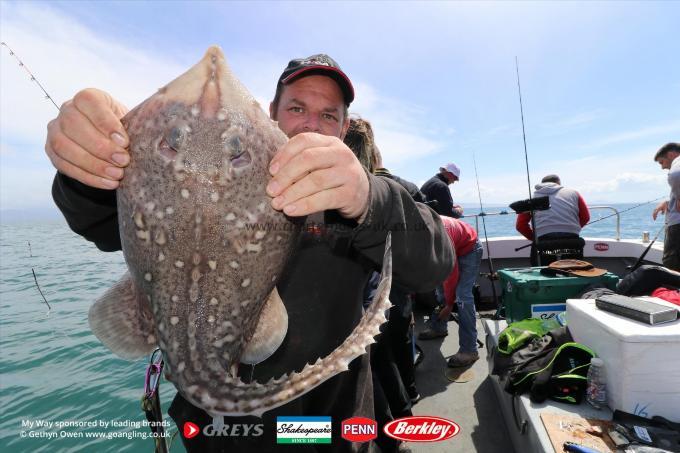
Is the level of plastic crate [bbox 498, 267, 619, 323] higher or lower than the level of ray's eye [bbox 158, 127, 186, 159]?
lower

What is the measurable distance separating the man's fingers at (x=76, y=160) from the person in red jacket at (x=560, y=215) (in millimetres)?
7730

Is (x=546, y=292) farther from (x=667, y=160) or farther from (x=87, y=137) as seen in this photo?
(x=87, y=137)

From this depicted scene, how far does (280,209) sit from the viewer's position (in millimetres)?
1336

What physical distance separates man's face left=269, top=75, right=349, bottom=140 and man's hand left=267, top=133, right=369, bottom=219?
1.12m

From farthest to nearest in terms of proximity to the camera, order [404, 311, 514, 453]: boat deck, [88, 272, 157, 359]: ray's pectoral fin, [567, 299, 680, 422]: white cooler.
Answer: [404, 311, 514, 453]: boat deck
[567, 299, 680, 422]: white cooler
[88, 272, 157, 359]: ray's pectoral fin

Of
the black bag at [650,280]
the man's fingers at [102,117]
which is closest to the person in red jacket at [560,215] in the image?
the black bag at [650,280]

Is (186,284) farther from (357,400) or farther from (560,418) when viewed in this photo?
(560,418)

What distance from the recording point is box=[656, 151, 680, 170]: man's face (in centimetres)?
753

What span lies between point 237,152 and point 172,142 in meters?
0.24

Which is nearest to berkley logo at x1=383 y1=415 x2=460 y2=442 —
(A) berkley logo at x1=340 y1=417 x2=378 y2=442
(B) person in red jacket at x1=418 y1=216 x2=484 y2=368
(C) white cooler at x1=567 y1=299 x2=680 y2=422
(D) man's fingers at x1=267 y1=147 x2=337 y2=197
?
(A) berkley logo at x1=340 y1=417 x2=378 y2=442

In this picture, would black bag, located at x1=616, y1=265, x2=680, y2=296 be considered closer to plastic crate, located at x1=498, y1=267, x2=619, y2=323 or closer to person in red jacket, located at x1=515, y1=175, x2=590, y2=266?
plastic crate, located at x1=498, y1=267, x2=619, y2=323

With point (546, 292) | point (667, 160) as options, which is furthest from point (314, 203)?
point (667, 160)

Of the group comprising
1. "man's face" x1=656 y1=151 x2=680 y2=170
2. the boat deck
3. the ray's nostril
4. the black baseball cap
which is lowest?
the boat deck

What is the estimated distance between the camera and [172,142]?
1.26 m
